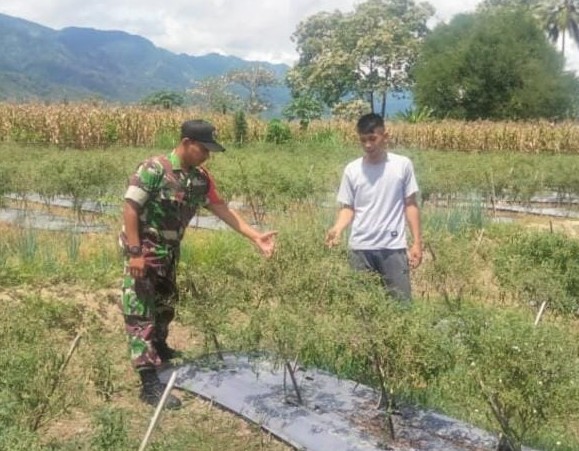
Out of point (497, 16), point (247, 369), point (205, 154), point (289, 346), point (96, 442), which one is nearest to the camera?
point (96, 442)

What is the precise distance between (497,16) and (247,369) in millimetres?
35583

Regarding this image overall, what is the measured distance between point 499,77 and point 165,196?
32.3 metres

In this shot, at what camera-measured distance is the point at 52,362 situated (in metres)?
3.21

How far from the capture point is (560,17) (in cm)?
4844

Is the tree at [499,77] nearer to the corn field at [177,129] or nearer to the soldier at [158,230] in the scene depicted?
the corn field at [177,129]

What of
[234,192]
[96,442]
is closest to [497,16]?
[234,192]

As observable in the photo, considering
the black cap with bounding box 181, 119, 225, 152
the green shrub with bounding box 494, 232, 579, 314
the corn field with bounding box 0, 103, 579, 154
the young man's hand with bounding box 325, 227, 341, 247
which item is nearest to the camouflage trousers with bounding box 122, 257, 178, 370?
the black cap with bounding box 181, 119, 225, 152

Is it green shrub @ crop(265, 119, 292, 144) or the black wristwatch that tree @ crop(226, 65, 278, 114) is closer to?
green shrub @ crop(265, 119, 292, 144)

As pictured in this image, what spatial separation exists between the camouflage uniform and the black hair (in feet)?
2.78

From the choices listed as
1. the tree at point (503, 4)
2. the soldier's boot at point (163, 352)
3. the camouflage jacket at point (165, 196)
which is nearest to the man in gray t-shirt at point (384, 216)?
the camouflage jacket at point (165, 196)

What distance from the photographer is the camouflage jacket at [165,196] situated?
3.97 metres

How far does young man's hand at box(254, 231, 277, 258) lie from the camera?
4.00 m

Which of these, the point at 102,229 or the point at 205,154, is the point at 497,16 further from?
the point at 205,154

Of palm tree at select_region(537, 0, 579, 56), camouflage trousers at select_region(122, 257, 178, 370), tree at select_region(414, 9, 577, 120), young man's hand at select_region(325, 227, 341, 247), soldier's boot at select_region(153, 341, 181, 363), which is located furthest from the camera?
palm tree at select_region(537, 0, 579, 56)
